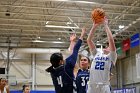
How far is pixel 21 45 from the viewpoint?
2173 centimetres

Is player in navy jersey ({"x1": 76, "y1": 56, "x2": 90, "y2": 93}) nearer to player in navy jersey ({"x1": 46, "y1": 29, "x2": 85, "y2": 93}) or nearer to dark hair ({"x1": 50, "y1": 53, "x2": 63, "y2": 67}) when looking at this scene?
player in navy jersey ({"x1": 46, "y1": 29, "x2": 85, "y2": 93})

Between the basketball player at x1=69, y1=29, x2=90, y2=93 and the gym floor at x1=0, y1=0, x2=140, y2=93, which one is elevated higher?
the gym floor at x1=0, y1=0, x2=140, y2=93

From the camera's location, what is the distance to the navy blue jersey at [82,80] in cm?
509

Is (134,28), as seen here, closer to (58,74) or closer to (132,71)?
(132,71)

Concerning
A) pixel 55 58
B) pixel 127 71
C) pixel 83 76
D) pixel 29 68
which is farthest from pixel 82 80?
pixel 29 68

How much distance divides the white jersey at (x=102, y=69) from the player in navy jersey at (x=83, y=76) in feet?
2.73

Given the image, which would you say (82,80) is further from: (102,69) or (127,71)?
(127,71)

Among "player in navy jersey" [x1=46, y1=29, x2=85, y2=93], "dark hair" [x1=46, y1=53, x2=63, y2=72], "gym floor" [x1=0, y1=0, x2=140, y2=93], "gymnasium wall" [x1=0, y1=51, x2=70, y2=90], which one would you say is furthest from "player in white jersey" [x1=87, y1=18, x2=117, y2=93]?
"gymnasium wall" [x1=0, y1=51, x2=70, y2=90]

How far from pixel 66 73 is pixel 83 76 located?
1081 millimetres

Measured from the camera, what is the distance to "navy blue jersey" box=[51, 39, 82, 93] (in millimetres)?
4164

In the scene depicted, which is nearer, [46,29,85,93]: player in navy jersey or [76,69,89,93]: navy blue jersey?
[46,29,85,93]: player in navy jersey

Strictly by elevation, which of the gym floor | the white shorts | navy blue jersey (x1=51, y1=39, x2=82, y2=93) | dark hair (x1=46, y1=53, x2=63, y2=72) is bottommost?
the white shorts

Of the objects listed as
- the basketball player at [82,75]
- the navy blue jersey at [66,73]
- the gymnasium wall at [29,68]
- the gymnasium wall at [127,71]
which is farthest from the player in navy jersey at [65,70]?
the gymnasium wall at [29,68]

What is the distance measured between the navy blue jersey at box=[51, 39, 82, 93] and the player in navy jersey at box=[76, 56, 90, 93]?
2.70 feet
